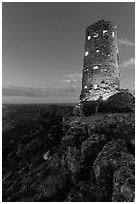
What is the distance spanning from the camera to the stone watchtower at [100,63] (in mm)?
32438

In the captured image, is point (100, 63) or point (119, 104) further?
point (100, 63)

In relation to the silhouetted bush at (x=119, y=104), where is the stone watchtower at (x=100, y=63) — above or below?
above

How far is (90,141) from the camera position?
18.6 m

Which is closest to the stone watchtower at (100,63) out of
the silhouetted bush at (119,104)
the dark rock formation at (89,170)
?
the silhouetted bush at (119,104)

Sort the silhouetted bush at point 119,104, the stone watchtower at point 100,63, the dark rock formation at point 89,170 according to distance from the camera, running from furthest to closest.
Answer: the stone watchtower at point 100,63 < the silhouetted bush at point 119,104 < the dark rock formation at point 89,170

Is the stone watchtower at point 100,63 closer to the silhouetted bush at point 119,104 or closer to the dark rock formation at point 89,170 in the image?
the silhouetted bush at point 119,104

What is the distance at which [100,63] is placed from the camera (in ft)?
108

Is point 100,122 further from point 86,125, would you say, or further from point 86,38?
point 86,38

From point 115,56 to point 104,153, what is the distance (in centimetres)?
2407

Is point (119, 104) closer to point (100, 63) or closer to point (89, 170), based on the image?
point (100, 63)

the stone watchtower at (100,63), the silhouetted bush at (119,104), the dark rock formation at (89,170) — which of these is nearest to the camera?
the dark rock formation at (89,170)

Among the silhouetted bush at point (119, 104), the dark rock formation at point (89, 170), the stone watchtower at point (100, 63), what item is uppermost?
the stone watchtower at point (100, 63)

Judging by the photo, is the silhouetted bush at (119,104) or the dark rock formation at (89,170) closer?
the dark rock formation at (89,170)

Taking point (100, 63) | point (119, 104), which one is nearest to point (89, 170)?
point (119, 104)
